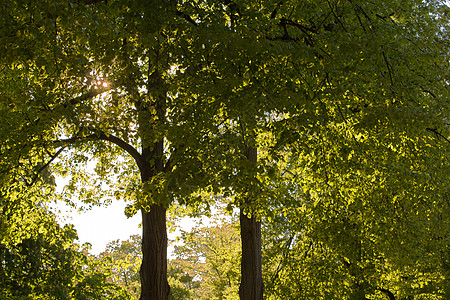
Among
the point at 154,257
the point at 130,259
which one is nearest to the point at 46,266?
the point at 154,257

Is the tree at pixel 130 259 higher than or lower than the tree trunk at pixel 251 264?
higher

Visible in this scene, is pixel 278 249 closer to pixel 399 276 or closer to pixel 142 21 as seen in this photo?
pixel 399 276

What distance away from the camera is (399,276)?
1300cm

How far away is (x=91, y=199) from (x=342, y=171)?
28.1ft

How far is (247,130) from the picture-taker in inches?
323

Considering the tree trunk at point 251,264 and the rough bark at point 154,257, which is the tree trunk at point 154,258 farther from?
the tree trunk at point 251,264

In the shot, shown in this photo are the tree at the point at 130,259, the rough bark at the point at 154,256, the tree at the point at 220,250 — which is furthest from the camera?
the tree at the point at 130,259

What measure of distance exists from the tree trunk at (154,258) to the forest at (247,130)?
31 millimetres

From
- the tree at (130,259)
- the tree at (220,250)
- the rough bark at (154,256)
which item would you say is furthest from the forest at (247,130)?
the tree at (130,259)

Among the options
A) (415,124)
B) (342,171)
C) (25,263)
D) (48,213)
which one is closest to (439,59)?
(415,124)

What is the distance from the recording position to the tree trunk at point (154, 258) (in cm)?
976

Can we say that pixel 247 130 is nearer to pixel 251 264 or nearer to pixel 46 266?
pixel 251 264

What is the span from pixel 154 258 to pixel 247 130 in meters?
3.84

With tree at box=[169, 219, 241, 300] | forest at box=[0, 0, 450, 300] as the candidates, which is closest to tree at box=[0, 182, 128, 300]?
forest at box=[0, 0, 450, 300]
